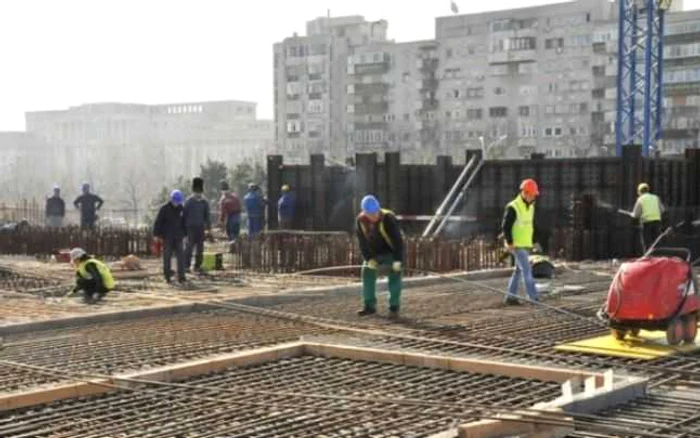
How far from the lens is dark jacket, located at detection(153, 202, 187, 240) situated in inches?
587

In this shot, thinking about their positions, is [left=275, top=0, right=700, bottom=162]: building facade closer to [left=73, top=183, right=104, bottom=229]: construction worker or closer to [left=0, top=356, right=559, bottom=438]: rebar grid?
[left=73, top=183, right=104, bottom=229]: construction worker

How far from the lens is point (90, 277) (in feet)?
42.2

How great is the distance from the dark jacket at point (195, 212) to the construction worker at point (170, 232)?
0.62m

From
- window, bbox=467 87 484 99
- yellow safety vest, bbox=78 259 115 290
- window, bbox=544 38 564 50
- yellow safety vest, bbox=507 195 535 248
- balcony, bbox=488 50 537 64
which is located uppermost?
window, bbox=544 38 564 50

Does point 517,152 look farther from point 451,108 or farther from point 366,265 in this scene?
point 366,265

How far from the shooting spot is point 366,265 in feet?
35.9

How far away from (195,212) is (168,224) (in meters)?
0.86

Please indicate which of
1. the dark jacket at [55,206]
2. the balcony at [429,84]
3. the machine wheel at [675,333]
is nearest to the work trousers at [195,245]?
the dark jacket at [55,206]

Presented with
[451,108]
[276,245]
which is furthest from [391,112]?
[276,245]

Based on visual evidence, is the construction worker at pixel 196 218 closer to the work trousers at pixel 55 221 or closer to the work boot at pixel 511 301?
the work boot at pixel 511 301

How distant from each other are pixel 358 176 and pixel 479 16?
52.5 metres

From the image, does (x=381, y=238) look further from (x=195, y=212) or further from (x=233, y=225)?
(x=233, y=225)

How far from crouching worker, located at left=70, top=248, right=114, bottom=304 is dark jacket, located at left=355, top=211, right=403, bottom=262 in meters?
3.80

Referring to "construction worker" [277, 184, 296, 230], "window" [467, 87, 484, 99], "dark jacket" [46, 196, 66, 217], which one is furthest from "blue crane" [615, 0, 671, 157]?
"window" [467, 87, 484, 99]
